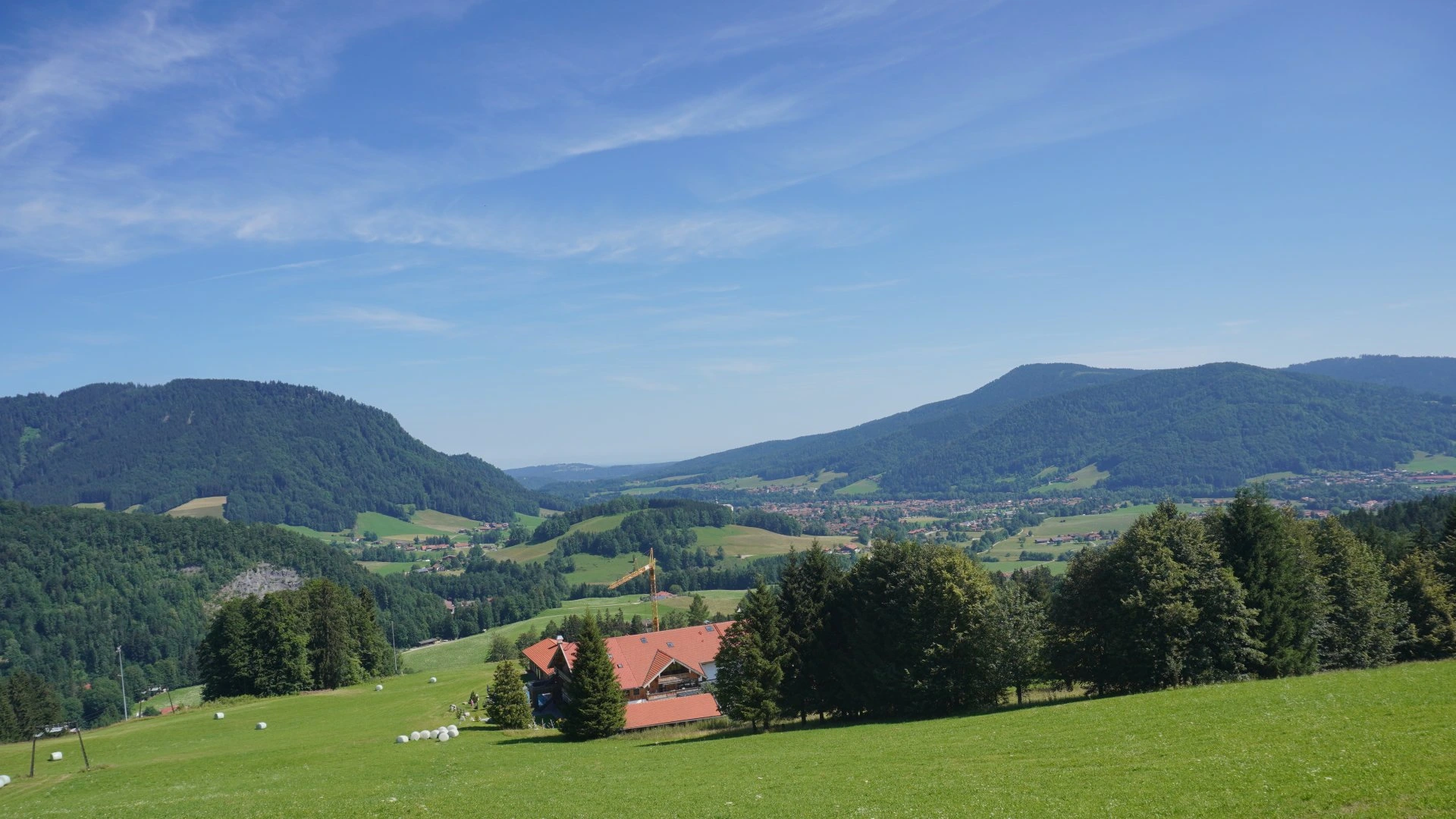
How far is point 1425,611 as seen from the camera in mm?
46969

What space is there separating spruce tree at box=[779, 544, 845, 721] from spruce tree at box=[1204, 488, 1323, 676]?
1909cm

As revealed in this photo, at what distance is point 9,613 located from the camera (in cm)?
15650

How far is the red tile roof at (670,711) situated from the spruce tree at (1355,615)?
110ft

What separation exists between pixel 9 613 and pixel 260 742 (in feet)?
501

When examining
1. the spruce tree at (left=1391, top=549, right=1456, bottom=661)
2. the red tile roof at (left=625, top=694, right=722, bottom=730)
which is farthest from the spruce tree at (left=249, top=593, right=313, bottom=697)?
the spruce tree at (left=1391, top=549, right=1456, bottom=661)

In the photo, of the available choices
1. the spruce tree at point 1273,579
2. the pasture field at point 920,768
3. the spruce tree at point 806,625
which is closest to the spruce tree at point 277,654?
the pasture field at point 920,768

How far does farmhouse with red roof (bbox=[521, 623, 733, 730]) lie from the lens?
5694 centimetres

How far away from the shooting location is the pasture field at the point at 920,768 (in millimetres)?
17031

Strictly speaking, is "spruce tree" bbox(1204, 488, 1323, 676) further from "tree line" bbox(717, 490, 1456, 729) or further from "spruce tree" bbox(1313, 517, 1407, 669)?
"spruce tree" bbox(1313, 517, 1407, 669)

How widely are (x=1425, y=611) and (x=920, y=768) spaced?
1599 inches

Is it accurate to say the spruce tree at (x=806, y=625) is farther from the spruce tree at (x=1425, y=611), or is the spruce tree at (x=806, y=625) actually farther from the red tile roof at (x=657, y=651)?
the spruce tree at (x=1425, y=611)

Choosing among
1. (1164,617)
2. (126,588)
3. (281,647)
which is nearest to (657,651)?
(281,647)

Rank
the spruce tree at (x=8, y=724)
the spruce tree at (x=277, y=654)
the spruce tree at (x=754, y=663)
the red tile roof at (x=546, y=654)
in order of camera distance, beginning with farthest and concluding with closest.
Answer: the spruce tree at (x=8, y=724) < the spruce tree at (x=277, y=654) < the red tile roof at (x=546, y=654) < the spruce tree at (x=754, y=663)

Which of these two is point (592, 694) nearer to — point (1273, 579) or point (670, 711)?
point (670, 711)
